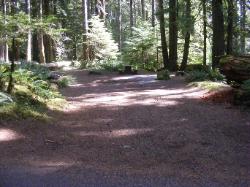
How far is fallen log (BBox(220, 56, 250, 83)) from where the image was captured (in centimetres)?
1200

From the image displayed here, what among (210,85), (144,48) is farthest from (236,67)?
(144,48)

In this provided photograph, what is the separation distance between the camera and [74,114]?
11148 mm

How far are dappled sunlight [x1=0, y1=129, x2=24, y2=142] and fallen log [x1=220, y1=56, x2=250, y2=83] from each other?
683cm

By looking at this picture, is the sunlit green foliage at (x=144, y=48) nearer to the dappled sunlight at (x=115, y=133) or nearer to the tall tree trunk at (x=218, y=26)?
the tall tree trunk at (x=218, y=26)

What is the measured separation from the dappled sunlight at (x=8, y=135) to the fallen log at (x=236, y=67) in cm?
683

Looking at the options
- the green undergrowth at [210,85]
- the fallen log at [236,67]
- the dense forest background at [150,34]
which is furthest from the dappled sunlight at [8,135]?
the green undergrowth at [210,85]

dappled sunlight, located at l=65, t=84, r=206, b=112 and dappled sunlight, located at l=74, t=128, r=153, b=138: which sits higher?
dappled sunlight, located at l=65, t=84, r=206, b=112

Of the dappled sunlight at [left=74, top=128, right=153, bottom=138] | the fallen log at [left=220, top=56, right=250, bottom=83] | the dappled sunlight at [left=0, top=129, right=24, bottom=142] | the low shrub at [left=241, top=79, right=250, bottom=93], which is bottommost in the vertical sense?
the dappled sunlight at [left=74, top=128, right=153, bottom=138]

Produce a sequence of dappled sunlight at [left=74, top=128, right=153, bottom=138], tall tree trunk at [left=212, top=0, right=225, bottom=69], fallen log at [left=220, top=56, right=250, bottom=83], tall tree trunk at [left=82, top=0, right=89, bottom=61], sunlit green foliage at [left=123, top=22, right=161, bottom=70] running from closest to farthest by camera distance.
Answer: dappled sunlight at [left=74, top=128, right=153, bottom=138] → fallen log at [left=220, top=56, right=250, bottom=83] → tall tree trunk at [left=212, top=0, right=225, bottom=69] → sunlit green foliage at [left=123, top=22, right=161, bottom=70] → tall tree trunk at [left=82, top=0, right=89, bottom=61]

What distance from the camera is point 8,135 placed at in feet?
26.9

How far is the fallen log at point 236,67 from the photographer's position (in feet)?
39.4

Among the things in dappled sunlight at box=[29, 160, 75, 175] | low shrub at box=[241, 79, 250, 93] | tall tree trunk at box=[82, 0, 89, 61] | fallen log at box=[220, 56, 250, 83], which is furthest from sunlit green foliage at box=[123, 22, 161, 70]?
dappled sunlight at box=[29, 160, 75, 175]

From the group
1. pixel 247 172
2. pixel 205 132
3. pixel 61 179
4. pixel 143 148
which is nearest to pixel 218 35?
pixel 205 132

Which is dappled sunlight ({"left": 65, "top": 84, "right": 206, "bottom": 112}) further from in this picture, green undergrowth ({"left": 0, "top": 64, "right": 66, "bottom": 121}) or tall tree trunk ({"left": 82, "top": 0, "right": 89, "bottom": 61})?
tall tree trunk ({"left": 82, "top": 0, "right": 89, "bottom": 61})
